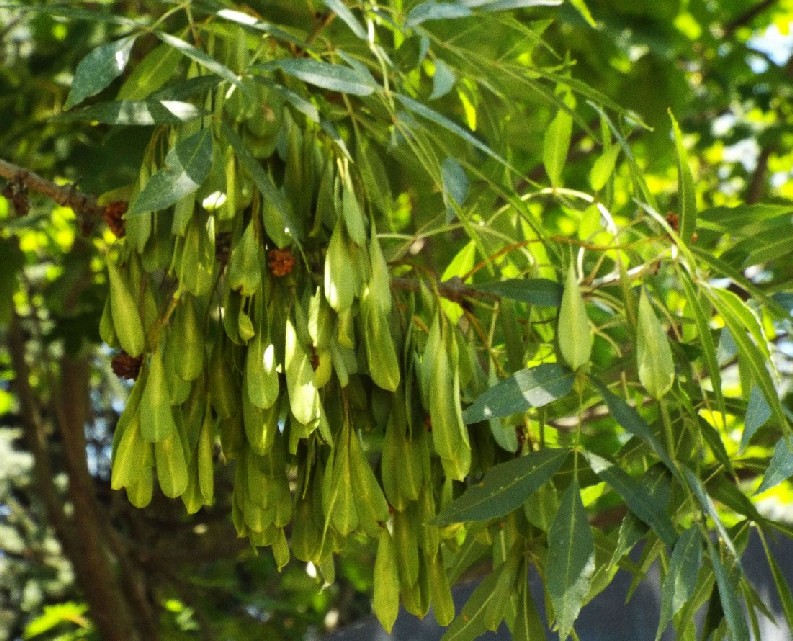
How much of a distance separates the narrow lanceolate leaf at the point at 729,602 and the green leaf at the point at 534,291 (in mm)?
198

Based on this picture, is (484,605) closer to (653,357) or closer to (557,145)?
(653,357)

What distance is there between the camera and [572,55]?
1925mm

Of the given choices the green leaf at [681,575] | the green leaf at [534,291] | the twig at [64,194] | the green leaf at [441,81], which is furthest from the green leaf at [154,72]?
the green leaf at [681,575]

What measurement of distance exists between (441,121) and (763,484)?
1.05 ft

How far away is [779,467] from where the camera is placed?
810 millimetres

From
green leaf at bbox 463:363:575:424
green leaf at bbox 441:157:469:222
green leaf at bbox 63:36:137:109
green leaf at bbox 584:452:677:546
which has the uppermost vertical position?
green leaf at bbox 63:36:137:109

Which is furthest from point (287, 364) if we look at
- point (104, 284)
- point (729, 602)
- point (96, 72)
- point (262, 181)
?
point (104, 284)

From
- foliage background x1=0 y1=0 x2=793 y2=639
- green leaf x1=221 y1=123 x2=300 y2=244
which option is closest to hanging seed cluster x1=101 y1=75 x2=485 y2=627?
green leaf x1=221 y1=123 x2=300 y2=244

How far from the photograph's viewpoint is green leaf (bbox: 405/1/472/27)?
0.82 m

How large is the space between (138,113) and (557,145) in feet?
1.44

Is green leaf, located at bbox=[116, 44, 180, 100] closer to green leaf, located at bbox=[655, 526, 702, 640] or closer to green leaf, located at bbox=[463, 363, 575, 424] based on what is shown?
green leaf, located at bbox=[463, 363, 575, 424]

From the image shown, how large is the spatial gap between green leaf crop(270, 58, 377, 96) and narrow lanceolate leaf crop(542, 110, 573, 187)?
320mm

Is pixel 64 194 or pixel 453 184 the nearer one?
pixel 453 184

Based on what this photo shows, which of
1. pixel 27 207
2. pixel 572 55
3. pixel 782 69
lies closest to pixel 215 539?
pixel 572 55
